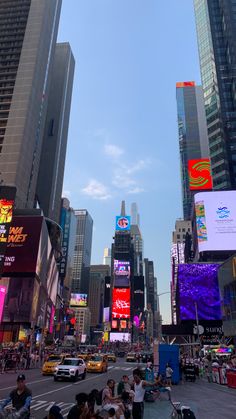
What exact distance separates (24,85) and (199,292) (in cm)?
7994

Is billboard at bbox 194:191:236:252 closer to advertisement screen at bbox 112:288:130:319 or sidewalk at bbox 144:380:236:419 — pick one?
sidewalk at bbox 144:380:236:419

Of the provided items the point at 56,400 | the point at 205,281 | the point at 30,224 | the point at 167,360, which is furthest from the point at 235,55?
the point at 56,400

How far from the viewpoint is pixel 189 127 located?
17150cm

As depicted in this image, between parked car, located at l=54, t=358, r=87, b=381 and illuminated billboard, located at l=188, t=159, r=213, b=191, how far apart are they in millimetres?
76644

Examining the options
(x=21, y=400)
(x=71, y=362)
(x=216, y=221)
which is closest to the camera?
(x=21, y=400)

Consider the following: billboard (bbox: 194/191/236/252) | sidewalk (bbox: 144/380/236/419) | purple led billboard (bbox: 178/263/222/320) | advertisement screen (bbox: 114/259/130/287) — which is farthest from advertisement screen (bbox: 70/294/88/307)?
sidewalk (bbox: 144/380/236/419)

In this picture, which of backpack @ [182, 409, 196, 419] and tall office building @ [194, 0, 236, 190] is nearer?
backpack @ [182, 409, 196, 419]

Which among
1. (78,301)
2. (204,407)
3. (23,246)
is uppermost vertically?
(78,301)

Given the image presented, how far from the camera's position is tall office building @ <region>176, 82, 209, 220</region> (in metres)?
164

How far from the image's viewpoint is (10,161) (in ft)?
315

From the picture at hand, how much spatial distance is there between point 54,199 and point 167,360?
117882 millimetres

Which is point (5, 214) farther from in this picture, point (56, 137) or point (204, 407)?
point (56, 137)

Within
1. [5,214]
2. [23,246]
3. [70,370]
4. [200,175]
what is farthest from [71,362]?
[200,175]

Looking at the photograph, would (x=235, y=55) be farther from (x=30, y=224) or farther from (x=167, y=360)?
(x=167, y=360)
